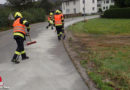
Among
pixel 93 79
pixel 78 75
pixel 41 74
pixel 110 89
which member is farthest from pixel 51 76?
pixel 110 89

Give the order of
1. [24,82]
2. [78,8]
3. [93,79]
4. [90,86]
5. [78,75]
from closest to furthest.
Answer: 1. [90,86]
2. [93,79]
3. [24,82]
4. [78,75]
5. [78,8]

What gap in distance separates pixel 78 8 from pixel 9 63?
54456mm

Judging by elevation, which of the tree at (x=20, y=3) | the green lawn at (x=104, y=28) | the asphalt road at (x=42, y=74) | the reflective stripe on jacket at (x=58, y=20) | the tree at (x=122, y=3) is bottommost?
the asphalt road at (x=42, y=74)

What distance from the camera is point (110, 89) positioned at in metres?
3.72

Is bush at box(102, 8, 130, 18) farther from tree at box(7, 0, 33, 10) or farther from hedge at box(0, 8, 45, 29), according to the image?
tree at box(7, 0, 33, 10)

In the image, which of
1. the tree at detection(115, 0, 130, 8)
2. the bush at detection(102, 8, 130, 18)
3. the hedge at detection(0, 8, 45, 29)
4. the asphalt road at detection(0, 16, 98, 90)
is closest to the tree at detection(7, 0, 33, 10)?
the hedge at detection(0, 8, 45, 29)

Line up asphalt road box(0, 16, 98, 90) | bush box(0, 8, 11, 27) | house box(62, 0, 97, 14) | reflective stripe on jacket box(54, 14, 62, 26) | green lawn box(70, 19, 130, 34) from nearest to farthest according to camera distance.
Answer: asphalt road box(0, 16, 98, 90) < reflective stripe on jacket box(54, 14, 62, 26) < green lawn box(70, 19, 130, 34) < bush box(0, 8, 11, 27) < house box(62, 0, 97, 14)

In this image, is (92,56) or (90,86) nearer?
Result: (90,86)

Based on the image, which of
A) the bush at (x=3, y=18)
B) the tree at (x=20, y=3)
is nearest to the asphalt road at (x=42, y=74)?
the bush at (x=3, y=18)

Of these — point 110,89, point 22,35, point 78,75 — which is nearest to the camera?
point 110,89

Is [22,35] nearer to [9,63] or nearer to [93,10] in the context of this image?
[9,63]

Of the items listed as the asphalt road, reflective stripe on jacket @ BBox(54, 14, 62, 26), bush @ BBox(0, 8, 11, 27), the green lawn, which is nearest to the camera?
the asphalt road

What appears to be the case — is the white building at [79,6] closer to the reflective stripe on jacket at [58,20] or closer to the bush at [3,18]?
the bush at [3,18]

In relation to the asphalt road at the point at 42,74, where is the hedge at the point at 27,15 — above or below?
above
